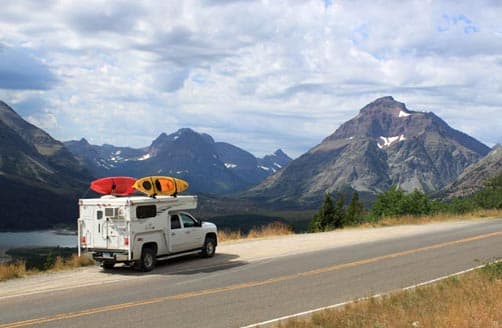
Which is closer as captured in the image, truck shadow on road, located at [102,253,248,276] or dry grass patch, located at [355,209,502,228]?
truck shadow on road, located at [102,253,248,276]

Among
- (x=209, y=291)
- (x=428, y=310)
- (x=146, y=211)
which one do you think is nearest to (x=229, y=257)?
(x=146, y=211)

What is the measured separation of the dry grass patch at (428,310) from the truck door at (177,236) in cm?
875

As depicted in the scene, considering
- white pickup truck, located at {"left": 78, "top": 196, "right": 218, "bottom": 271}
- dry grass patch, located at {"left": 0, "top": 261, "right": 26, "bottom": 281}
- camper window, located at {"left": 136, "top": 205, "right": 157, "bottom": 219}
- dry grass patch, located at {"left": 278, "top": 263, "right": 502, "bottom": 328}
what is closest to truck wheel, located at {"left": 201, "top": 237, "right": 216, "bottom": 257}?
white pickup truck, located at {"left": 78, "top": 196, "right": 218, "bottom": 271}

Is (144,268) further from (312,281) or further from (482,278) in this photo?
(482,278)

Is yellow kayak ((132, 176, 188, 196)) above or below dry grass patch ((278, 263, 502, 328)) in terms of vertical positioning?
above

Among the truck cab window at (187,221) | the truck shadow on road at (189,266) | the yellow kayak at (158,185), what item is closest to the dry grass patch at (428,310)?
the truck shadow on road at (189,266)

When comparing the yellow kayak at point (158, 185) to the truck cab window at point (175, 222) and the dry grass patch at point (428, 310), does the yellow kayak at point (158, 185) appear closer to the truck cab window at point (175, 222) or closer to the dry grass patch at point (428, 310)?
the truck cab window at point (175, 222)

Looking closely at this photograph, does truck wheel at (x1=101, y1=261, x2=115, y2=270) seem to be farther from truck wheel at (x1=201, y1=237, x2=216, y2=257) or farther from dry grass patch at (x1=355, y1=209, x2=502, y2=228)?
dry grass patch at (x1=355, y1=209, x2=502, y2=228)

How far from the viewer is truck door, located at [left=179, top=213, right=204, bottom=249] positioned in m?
19.6

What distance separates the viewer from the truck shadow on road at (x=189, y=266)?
1761 cm

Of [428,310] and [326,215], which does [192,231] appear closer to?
[428,310]

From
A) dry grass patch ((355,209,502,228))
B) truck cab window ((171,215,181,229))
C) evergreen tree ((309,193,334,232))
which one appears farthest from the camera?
evergreen tree ((309,193,334,232))

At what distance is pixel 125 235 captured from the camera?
57.0 feet

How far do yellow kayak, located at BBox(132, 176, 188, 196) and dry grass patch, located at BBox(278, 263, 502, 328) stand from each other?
9.51m
